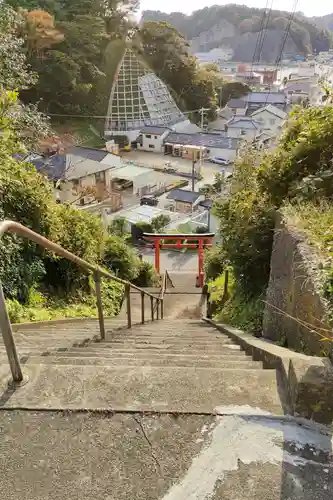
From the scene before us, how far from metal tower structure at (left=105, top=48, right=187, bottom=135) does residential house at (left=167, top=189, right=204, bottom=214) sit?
16.8 metres

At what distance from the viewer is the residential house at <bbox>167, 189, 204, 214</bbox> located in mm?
27125

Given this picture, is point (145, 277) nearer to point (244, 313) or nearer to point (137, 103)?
point (244, 313)

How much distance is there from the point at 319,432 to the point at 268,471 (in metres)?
0.31

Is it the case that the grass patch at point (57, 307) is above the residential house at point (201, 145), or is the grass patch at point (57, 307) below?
above

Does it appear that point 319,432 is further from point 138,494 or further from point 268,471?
point 138,494

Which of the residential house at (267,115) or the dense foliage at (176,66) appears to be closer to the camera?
the residential house at (267,115)

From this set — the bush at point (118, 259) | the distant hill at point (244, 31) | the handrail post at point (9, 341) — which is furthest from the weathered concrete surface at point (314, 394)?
the distant hill at point (244, 31)

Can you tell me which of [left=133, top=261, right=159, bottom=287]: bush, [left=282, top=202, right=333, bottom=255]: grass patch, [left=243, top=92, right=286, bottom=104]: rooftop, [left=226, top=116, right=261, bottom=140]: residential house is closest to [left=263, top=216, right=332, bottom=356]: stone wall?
[left=282, top=202, right=333, bottom=255]: grass patch

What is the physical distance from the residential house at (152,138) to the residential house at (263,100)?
13378mm

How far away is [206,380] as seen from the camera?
2.04 metres

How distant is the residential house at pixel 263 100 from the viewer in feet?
157

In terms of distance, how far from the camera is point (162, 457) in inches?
61.8

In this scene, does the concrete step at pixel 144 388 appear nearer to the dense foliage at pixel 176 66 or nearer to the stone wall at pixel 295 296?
the stone wall at pixel 295 296

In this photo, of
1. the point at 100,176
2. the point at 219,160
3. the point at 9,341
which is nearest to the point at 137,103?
the point at 219,160
